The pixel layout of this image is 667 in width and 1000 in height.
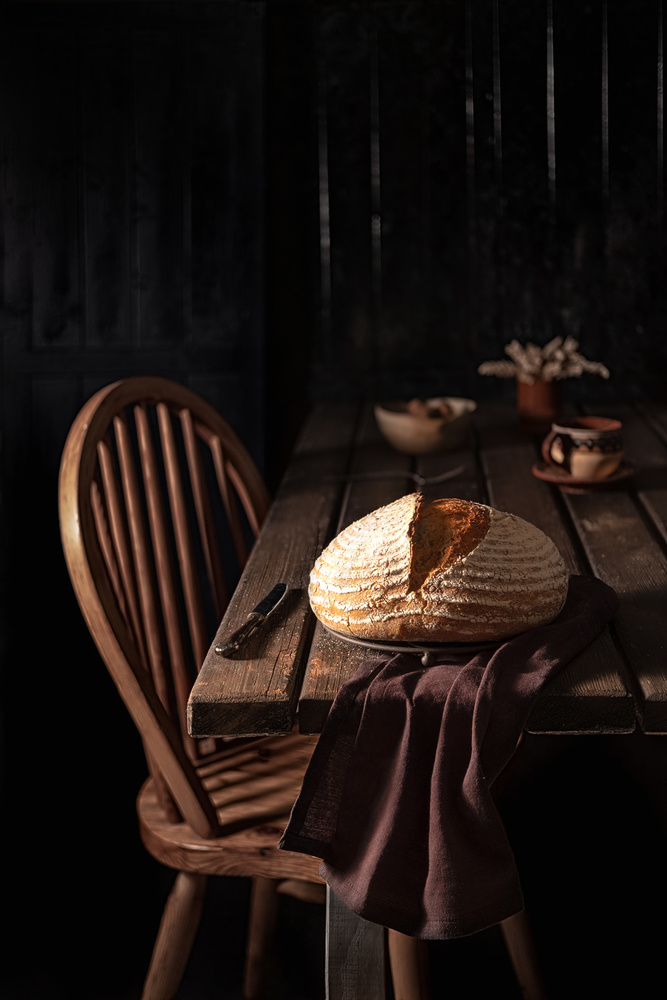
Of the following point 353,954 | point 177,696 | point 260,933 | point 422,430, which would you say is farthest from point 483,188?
point 353,954

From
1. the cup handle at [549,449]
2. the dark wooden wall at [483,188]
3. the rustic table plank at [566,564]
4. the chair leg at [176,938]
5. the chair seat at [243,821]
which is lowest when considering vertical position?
the chair leg at [176,938]

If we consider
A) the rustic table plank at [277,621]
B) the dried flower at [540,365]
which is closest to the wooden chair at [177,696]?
the rustic table plank at [277,621]

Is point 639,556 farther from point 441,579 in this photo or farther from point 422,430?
point 422,430

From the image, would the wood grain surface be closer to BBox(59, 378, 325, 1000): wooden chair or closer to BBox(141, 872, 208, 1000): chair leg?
BBox(59, 378, 325, 1000): wooden chair

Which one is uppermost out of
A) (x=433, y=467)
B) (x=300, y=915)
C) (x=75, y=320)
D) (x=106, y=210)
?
(x=106, y=210)

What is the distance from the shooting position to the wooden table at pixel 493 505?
957 mm

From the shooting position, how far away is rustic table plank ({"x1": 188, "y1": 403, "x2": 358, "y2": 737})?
0.96m

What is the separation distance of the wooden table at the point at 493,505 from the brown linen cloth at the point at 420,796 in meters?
0.04

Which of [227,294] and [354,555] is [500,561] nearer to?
[354,555]

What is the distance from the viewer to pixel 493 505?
1.57 metres

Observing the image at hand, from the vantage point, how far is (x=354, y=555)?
1.07 meters

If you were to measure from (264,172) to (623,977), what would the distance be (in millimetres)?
1797

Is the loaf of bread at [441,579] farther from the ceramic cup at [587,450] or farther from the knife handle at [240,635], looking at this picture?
the ceramic cup at [587,450]

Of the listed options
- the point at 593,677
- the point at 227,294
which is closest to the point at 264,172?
the point at 227,294
